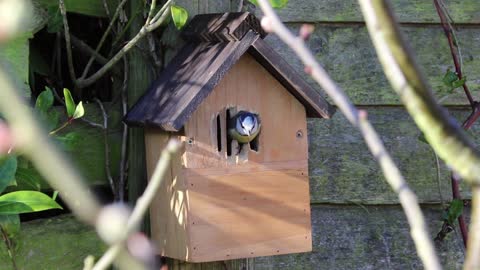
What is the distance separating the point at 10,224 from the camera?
5.50ft

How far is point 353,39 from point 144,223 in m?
0.78

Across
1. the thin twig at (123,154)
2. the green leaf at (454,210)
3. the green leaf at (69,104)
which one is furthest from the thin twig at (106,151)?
the green leaf at (454,210)

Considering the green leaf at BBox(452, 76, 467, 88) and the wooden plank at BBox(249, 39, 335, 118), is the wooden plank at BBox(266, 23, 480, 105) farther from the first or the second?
the wooden plank at BBox(249, 39, 335, 118)

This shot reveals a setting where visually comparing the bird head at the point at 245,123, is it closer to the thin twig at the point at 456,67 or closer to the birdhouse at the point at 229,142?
the birdhouse at the point at 229,142

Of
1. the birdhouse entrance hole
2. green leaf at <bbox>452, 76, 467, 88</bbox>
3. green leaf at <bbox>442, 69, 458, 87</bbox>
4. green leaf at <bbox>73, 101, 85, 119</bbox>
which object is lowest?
the birdhouse entrance hole

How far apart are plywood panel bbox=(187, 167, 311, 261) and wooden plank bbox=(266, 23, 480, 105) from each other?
1.74 ft

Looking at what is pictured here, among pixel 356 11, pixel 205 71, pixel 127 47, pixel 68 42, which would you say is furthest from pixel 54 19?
pixel 356 11

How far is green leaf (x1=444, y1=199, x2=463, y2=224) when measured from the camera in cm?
217

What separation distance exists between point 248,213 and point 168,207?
0.53 feet

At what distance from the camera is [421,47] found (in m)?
2.33

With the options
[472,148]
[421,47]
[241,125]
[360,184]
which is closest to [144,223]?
[241,125]

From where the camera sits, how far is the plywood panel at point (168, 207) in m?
1.72

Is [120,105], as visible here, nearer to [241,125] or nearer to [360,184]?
[241,125]

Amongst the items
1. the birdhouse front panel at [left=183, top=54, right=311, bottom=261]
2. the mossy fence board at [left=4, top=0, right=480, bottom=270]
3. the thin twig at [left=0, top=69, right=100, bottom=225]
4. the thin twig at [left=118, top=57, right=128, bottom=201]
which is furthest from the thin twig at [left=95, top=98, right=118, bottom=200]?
the thin twig at [left=0, top=69, right=100, bottom=225]
